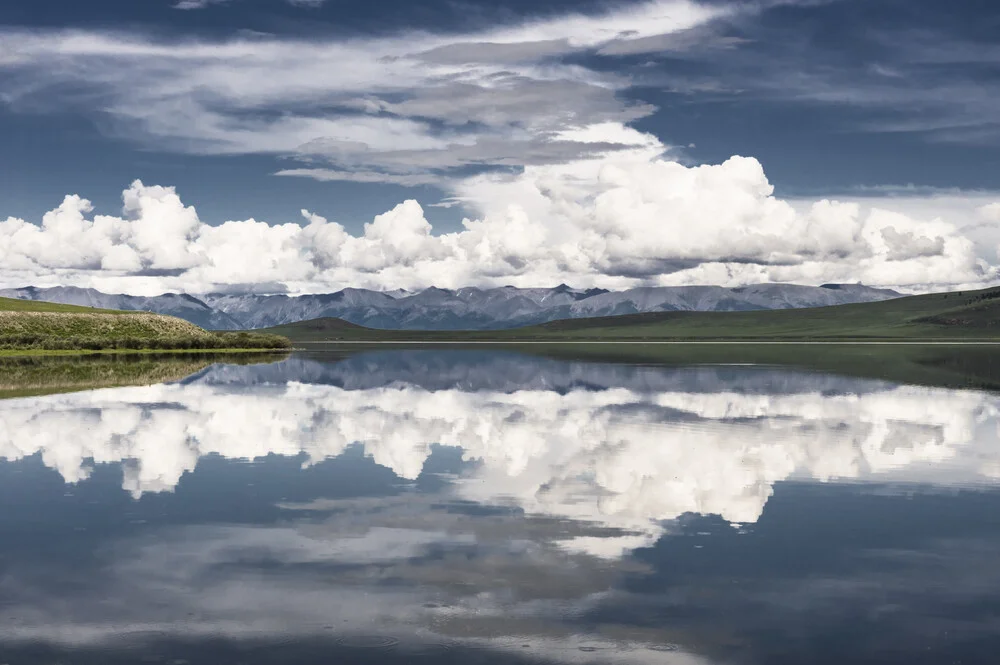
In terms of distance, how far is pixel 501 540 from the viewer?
74.3 ft

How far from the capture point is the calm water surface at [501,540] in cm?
1591

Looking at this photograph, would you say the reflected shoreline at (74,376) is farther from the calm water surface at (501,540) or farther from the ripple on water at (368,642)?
the ripple on water at (368,642)

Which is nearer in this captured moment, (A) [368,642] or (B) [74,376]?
(A) [368,642]

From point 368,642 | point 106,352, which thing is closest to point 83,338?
point 106,352

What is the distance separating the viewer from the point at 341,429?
151 feet

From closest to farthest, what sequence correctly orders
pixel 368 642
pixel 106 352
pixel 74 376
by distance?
pixel 368 642
pixel 74 376
pixel 106 352

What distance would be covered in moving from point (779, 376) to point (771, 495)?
6273cm

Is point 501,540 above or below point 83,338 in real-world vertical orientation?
below

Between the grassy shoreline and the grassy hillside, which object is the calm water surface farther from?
the grassy hillside

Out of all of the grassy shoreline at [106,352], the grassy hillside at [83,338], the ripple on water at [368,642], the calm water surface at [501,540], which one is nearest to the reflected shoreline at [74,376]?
the grassy shoreline at [106,352]

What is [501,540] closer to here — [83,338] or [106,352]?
[106,352]

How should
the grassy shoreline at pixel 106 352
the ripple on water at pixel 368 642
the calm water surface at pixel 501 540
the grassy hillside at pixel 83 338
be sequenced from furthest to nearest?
the grassy hillside at pixel 83 338
the grassy shoreline at pixel 106 352
the calm water surface at pixel 501 540
the ripple on water at pixel 368 642

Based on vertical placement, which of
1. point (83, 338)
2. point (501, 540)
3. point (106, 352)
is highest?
point (83, 338)

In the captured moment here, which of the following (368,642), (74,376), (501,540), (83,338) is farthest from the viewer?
(83,338)
